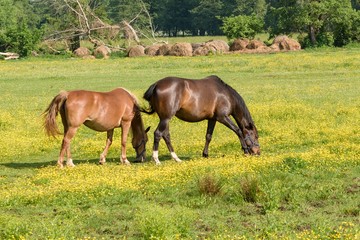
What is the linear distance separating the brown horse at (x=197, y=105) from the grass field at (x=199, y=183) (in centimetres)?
55

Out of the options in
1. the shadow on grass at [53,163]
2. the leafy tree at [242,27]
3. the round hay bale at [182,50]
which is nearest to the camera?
the shadow on grass at [53,163]

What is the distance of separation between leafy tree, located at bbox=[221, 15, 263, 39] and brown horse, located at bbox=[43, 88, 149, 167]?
55617 mm

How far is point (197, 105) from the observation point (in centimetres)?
1608

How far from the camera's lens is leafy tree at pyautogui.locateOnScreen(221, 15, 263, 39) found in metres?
70.9

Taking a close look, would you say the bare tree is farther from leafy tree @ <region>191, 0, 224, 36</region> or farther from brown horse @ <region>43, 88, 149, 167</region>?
brown horse @ <region>43, 88, 149, 167</region>

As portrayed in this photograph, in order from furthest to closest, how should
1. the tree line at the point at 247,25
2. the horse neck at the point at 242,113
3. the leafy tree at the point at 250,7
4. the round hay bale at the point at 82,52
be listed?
the leafy tree at the point at 250,7 < the tree line at the point at 247,25 < the round hay bale at the point at 82,52 < the horse neck at the point at 242,113

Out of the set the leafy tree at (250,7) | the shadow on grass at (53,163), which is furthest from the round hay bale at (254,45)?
the leafy tree at (250,7)

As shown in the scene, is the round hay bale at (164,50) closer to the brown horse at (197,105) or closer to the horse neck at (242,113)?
the brown horse at (197,105)

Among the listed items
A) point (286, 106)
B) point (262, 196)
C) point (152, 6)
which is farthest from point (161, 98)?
point (152, 6)

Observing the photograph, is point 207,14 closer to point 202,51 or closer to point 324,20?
point 324,20

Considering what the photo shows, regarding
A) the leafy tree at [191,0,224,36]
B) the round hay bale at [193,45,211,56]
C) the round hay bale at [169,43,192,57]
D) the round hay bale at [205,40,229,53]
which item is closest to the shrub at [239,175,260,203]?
the round hay bale at [169,43,192,57]

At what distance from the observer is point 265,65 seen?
143 feet

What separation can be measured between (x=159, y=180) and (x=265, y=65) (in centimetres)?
3184

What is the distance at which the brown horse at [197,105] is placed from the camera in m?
15.6
